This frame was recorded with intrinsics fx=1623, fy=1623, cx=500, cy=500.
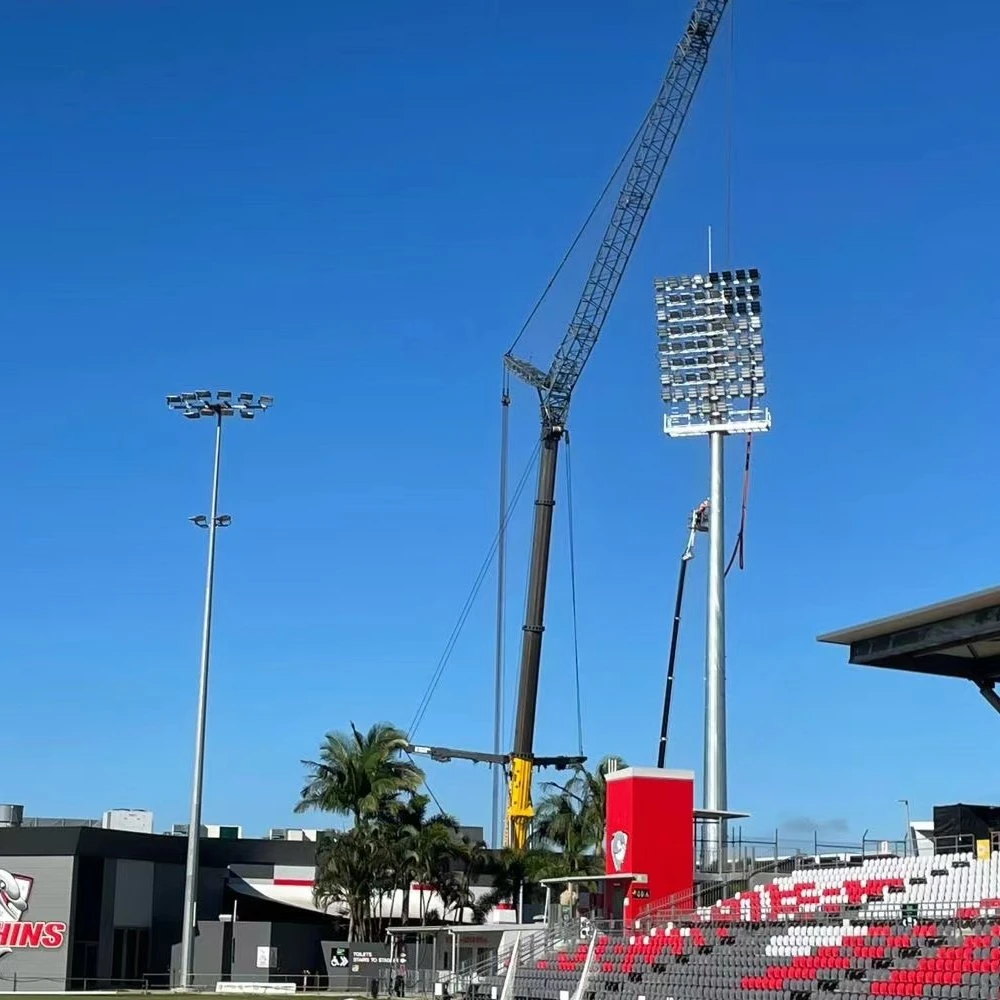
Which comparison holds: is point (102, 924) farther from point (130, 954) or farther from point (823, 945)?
point (823, 945)

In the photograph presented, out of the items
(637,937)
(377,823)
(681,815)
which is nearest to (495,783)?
(377,823)

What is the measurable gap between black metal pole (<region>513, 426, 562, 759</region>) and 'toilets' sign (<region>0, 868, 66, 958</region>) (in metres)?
25.7

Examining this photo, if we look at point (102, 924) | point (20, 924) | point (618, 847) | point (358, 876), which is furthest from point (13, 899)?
point (618, 847)

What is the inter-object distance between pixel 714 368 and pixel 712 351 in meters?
0.93

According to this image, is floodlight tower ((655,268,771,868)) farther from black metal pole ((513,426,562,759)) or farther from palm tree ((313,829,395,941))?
palm tree ((313,829,395,941))

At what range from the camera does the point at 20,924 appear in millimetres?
67062

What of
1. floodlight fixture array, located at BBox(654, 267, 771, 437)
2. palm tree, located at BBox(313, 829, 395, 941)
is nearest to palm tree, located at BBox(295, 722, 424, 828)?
palm tree, located at BBox(313, 829, 395, 941)

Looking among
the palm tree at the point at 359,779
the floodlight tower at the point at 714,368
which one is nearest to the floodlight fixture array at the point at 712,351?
the floodlight tower at the point at 714,368

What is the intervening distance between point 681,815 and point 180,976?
20.6 m

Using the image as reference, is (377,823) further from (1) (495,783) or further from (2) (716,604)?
(2) (716,604)

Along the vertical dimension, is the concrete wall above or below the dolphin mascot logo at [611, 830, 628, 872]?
below

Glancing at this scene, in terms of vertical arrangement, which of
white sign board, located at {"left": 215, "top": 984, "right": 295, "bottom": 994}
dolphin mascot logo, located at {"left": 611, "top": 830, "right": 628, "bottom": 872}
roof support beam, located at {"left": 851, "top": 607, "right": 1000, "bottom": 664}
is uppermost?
roof support beam, located at {"left": 851, "top": 607, "right": 1000, "bottom": 664}

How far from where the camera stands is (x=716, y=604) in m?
78.2

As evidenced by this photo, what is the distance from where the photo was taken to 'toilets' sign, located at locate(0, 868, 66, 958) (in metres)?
66.6
